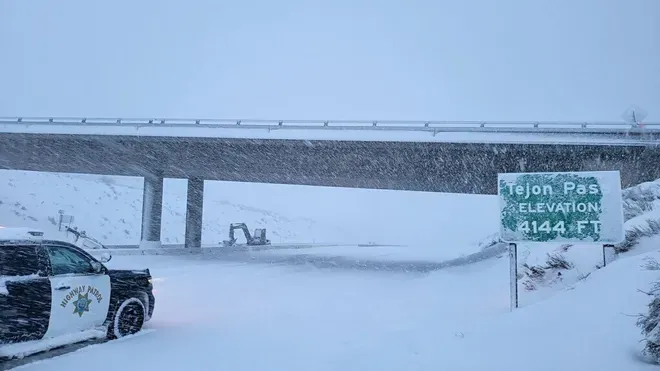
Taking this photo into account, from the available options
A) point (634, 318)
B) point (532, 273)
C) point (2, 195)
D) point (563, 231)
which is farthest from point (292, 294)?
point (2, 195)

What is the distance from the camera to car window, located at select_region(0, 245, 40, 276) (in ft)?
24.0

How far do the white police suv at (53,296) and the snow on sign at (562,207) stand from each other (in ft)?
25.5

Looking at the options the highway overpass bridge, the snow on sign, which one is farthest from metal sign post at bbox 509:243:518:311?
the highway overpass bridge

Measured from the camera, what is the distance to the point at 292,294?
15.8 metres

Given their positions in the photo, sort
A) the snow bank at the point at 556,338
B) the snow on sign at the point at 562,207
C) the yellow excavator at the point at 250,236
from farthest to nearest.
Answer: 1. the yellow excavator at the point at 250,236
2. the snow on sign at the point at 562,207
3. the snow bank at the point at 556,338

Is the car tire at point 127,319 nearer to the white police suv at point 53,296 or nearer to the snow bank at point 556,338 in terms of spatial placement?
the white police suv at point 53,296

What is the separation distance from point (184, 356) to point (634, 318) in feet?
21.7

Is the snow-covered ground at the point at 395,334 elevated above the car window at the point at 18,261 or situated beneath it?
situated beneath

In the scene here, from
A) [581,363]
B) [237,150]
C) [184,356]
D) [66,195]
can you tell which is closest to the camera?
[581,363]

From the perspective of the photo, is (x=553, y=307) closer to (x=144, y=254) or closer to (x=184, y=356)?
(x=184, y=356)

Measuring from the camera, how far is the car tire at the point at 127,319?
909 centimetres

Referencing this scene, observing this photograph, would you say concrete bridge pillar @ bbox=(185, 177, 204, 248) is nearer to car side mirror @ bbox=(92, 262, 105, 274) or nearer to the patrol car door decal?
car side mirror @ bbox=(92, 262, 105, 274)

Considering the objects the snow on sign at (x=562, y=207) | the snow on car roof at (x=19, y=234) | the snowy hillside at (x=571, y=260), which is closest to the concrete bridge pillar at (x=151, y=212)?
the snow on car roof at (x=19, y=234)

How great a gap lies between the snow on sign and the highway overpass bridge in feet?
54.6
